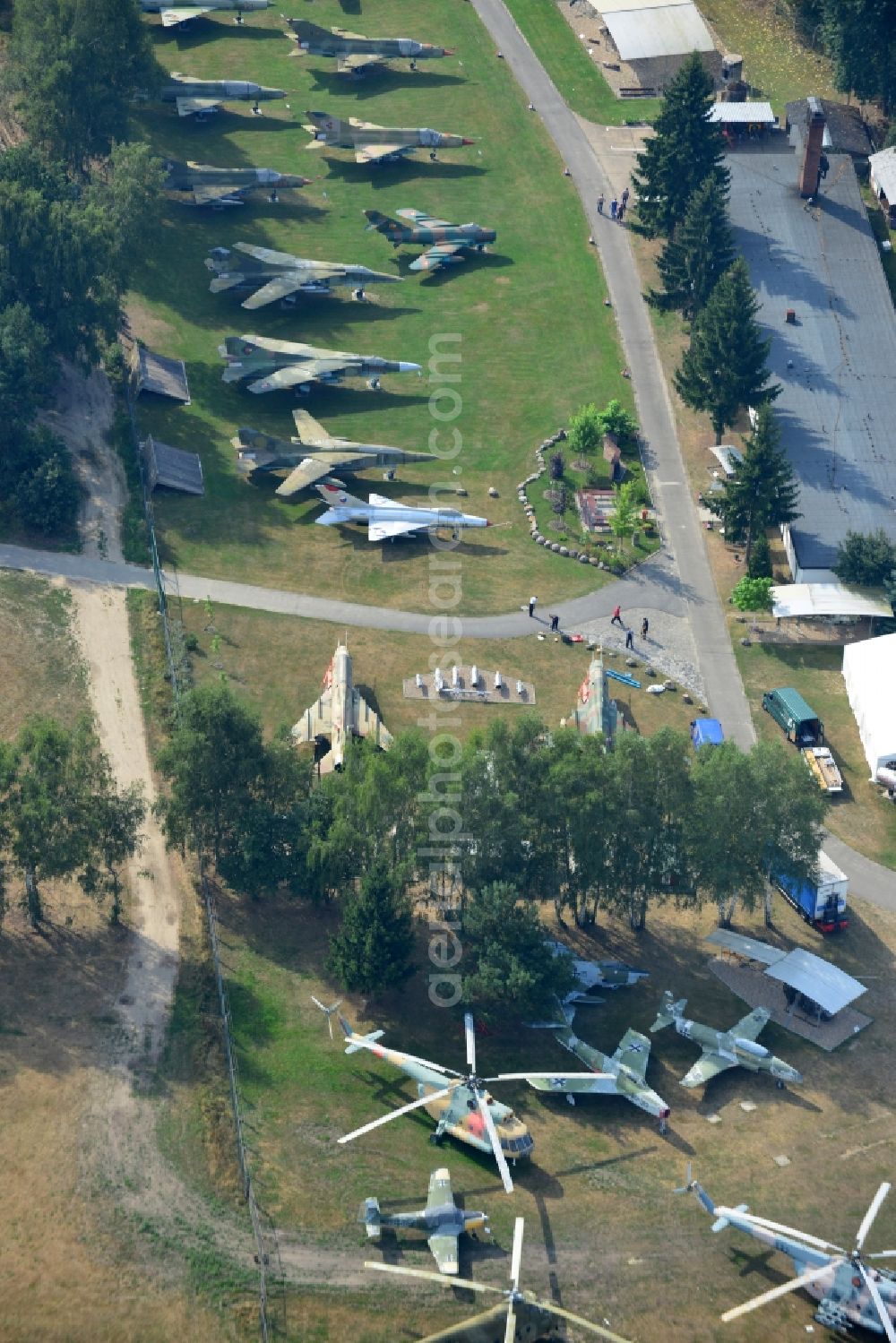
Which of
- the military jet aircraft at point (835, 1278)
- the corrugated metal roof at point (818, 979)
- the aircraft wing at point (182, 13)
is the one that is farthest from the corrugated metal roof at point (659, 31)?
the military jet aircraft at point (835, 1278)

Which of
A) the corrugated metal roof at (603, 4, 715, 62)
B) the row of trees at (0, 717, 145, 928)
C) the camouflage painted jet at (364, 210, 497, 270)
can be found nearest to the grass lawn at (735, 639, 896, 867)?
the row of trees at (0, 717, 145, 928)

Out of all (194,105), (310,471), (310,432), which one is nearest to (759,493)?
(310,471)

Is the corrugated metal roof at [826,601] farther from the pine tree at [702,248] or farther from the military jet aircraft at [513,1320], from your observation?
the military jet aircraft at [513,1320]

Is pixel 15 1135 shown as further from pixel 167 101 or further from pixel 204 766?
pixel 167 101

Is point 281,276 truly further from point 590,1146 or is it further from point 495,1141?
point 495,1141

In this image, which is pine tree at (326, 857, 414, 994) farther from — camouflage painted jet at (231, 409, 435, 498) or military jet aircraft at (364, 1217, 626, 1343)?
camouflage painted jet at (231, 409, 435, 498)

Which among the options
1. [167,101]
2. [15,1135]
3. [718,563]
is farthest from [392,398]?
[15,1135]

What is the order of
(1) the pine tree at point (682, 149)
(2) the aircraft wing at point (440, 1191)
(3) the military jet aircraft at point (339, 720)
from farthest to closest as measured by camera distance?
(1) the pine tree at point (682, 149) → (3) the military jet aircraft at point (339, 720) → (2) the aircraft wing at point (440, 1191)

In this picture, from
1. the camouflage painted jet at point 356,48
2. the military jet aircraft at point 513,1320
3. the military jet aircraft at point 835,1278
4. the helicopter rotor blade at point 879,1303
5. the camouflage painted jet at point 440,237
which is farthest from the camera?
the camouflage painted jet at point 356,48
